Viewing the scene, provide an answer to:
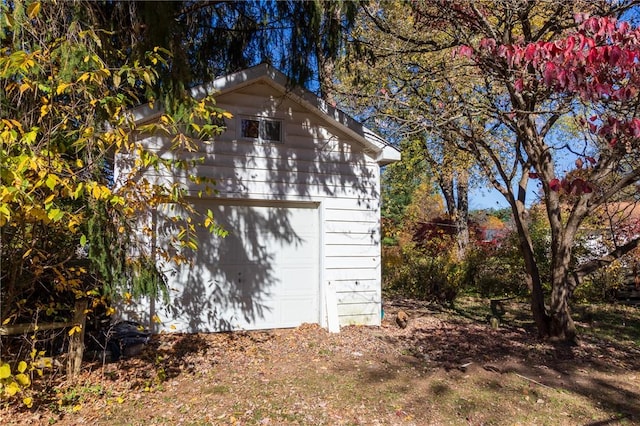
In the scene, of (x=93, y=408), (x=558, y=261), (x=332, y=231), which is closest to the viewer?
(x=93, y=408)

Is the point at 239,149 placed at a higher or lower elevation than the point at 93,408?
higher

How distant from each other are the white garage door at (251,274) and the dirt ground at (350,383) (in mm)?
327

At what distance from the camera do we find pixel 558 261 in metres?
6.89

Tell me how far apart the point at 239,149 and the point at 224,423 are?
161 inches

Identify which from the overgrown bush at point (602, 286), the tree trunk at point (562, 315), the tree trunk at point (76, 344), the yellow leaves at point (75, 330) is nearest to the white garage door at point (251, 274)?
the tree trunk at point (76, 344)

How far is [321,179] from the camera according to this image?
7484mm

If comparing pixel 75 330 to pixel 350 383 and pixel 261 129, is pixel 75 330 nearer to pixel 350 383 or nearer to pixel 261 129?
pixel 350 383

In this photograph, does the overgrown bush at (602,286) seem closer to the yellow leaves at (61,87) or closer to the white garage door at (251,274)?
the white garage door at (251,274)

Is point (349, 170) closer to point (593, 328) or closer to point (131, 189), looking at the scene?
point (131, 189)

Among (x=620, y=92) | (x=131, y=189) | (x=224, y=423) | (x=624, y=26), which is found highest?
(x=624, y=26)

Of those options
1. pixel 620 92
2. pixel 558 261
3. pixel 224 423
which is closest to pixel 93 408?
pixel 224 423

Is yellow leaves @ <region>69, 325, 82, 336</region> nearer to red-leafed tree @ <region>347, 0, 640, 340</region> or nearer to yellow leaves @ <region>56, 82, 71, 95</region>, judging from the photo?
yellow leaves @ <region>56, 82, 71, 95</region>

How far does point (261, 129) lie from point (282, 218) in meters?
1.44

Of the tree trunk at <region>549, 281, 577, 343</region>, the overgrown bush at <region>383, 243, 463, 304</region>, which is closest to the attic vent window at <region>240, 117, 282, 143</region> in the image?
the tree trunk at <region>549, 281, 577, 343</region>
